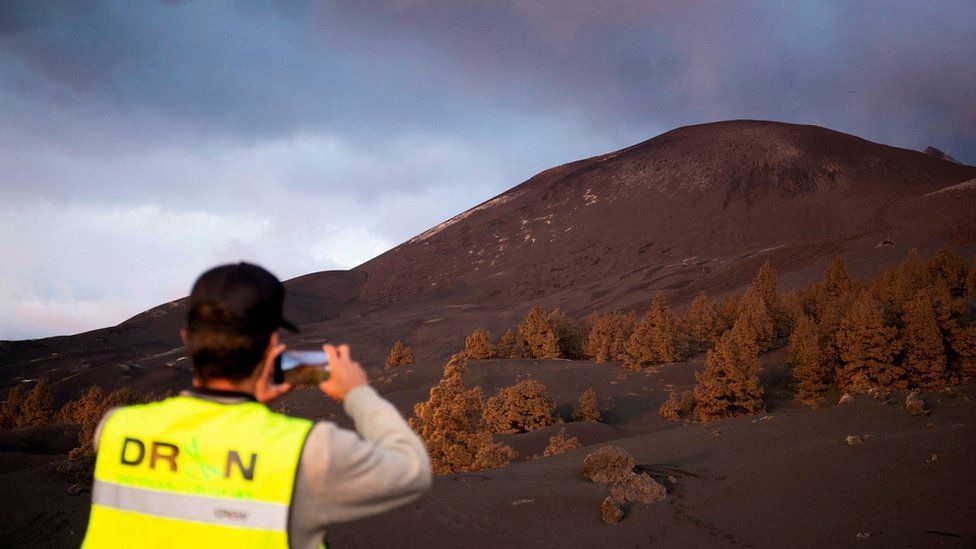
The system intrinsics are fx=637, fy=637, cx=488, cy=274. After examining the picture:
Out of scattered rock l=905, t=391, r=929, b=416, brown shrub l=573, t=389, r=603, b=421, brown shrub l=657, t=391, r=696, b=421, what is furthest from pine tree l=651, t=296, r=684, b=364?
scattered rock l=905, t=391, r=929, b=416

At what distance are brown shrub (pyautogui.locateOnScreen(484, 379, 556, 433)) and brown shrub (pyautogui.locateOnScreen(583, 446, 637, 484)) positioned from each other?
14.6m

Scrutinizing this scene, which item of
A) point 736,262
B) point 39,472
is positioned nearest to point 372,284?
point 736,262

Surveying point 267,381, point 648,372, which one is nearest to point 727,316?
point 648,372

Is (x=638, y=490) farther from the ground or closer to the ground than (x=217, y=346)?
closer to the ground

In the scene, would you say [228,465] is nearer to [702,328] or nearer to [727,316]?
[702,328]

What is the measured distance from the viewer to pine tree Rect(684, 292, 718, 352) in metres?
37.4

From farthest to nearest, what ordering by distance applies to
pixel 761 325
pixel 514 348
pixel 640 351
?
pixel 514 348, pixel 640 351, pixel 761 325

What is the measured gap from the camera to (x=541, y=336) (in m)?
40.6

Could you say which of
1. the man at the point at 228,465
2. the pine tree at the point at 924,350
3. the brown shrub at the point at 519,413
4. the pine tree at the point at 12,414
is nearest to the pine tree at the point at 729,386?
the pine tree at the point at 924,350

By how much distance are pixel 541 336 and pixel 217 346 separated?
129 feet

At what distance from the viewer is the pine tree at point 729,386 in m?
22.6

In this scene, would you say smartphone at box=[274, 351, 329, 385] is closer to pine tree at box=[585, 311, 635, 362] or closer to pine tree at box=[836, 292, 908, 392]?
pine tree at box=[836, 292, 908, 392]

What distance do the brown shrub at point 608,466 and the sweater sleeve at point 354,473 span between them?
7.34m

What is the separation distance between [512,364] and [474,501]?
91.0 feet
